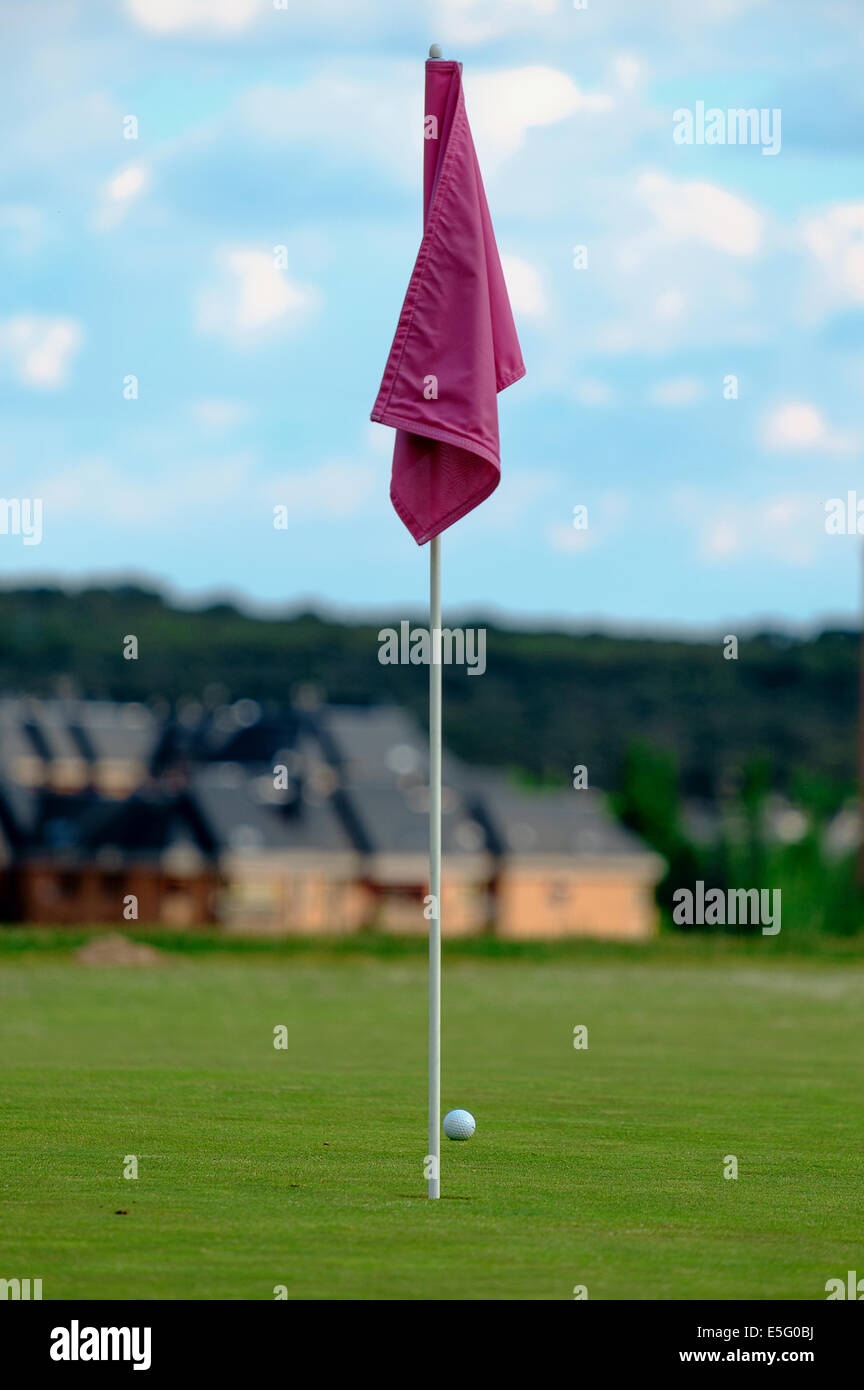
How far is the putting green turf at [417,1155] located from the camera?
27.3ft

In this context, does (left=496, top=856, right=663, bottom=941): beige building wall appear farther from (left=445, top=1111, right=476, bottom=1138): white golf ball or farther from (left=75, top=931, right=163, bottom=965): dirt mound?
(left=445, top=1111, right=476, bottom=1138): white golf ball

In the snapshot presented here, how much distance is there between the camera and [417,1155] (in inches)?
460

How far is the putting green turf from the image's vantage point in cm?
834

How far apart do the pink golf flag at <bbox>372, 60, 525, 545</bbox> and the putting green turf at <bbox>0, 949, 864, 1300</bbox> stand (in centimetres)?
367

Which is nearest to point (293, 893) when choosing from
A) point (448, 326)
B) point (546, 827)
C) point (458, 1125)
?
point (546, 827)

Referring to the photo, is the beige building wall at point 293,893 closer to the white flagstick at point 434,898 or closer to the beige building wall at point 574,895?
the beige building wall at point 574,895

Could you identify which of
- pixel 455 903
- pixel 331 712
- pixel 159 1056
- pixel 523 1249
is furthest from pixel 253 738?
pixel 523 1249

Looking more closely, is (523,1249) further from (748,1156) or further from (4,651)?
(4,651)

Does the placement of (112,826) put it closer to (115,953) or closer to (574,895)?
(574,895)

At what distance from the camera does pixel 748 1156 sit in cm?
1205

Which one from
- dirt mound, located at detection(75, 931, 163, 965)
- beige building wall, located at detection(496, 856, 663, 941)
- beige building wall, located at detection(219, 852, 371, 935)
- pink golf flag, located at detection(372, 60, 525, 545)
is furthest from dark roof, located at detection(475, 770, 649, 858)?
pink golf flag, located at detection(372, 60, 525, 545)

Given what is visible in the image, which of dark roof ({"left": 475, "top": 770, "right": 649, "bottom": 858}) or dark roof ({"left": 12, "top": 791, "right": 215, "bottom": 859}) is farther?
dark roof ({"left": 475, "top": 770, "right": 649, "bottom": 858})

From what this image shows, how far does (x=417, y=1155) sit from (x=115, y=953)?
2255 centimetres

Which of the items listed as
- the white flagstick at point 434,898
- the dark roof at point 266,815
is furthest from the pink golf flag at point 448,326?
the dark roof at point 266,815
